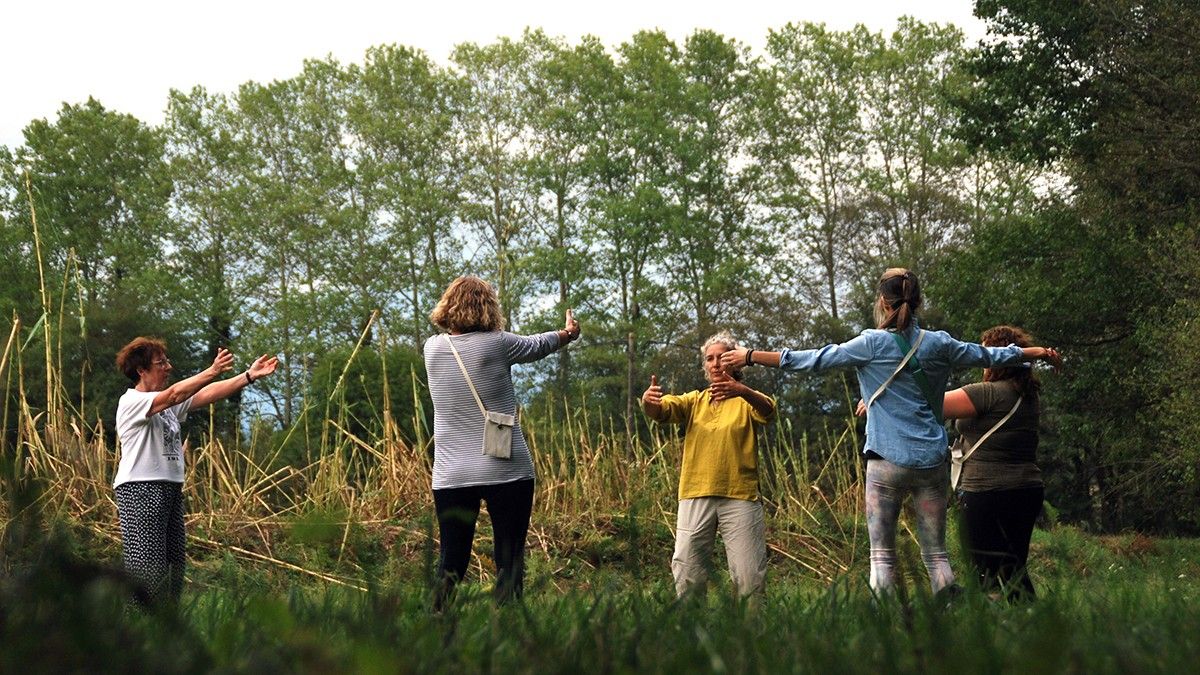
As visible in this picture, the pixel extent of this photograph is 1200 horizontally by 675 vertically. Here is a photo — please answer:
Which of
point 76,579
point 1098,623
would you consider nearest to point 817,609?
point 1098,623

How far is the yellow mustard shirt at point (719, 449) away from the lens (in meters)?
6.57

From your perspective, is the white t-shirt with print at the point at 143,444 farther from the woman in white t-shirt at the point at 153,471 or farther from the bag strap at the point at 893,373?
the bag strap at the point at 893,373

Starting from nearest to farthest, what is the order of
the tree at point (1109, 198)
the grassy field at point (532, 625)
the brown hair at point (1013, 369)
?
the grassy field at point (532, 625)
the brown hair at point (1013, 369)
the tree at point (1109, 198)

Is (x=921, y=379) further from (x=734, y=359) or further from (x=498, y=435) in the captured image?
(x=498, y=435)

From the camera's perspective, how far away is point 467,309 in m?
6.20

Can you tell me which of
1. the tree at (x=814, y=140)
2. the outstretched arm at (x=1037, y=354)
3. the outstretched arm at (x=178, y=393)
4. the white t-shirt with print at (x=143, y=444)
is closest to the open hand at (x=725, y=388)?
the outstretched arm at (x=1037, y=354)

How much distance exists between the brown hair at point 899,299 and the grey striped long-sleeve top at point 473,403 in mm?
1499

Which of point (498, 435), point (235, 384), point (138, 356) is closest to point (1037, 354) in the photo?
point (498, 435)

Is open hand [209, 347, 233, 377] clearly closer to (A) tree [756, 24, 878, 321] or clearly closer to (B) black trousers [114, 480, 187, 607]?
(B) black trousers [114, 480, 187, 607]

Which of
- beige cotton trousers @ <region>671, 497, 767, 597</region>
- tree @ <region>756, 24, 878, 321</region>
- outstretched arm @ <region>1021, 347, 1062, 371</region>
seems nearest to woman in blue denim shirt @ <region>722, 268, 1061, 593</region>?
outstretched arm @ <region>1021, 347, 1062, 371</region>

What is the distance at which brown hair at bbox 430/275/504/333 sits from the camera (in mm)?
6195

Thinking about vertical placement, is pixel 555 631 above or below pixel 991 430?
below

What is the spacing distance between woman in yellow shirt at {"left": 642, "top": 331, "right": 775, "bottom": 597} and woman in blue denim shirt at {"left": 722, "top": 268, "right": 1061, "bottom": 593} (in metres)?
0.52

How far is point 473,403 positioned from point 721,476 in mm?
1291
